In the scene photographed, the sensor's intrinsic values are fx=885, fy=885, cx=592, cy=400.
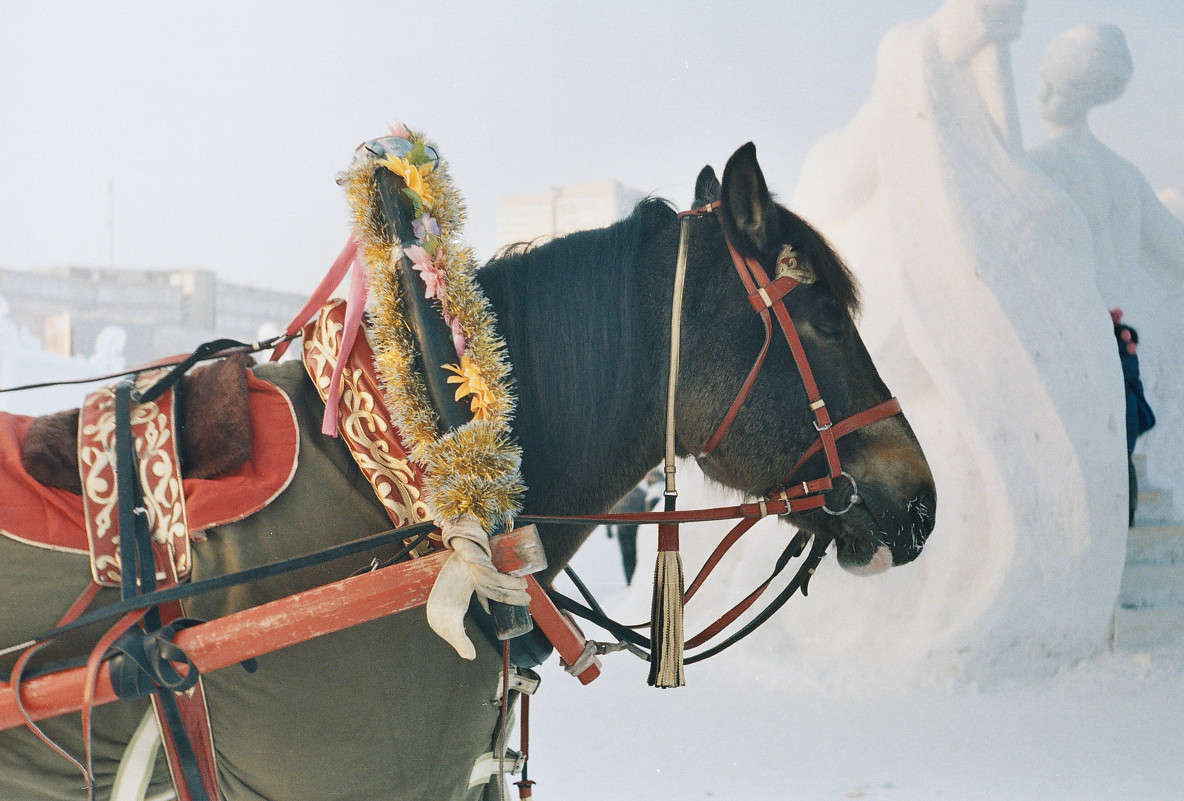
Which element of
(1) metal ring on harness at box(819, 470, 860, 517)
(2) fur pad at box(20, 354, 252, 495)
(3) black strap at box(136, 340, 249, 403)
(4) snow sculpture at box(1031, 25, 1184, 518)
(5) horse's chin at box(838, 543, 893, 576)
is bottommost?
(5) horse's chin at box(838, 543, 893, 576)

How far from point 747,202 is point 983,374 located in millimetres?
2987

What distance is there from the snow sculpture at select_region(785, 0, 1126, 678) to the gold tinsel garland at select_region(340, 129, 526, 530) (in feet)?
10.1

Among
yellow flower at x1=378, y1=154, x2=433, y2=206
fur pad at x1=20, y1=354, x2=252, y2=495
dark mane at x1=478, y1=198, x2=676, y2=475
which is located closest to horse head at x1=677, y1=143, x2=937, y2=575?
dark mane at x1=478, y1=198, x2=676, y2=475

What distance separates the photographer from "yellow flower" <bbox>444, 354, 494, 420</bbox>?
4.49ft

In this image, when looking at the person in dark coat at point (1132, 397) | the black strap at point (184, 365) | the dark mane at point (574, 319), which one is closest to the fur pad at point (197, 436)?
the black strap at point (184, 365)

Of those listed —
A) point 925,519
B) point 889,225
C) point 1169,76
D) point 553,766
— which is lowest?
point 553,766

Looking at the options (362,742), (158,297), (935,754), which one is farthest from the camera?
(158,297)

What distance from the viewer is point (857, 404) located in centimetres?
161

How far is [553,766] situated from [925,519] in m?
2.46

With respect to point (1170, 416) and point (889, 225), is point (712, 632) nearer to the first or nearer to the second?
point (889, 225)

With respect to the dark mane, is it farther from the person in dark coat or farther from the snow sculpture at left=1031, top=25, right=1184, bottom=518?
the snow sculpture at left=1031, top=25, right=1184, bottom=518

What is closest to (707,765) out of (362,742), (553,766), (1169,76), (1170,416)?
(553,766)

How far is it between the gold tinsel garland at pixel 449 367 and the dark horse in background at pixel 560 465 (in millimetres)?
140

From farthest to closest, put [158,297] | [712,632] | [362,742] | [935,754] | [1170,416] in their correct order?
[158,297]
[1170,416]
[935,754]
[712,632]
[362,742]
